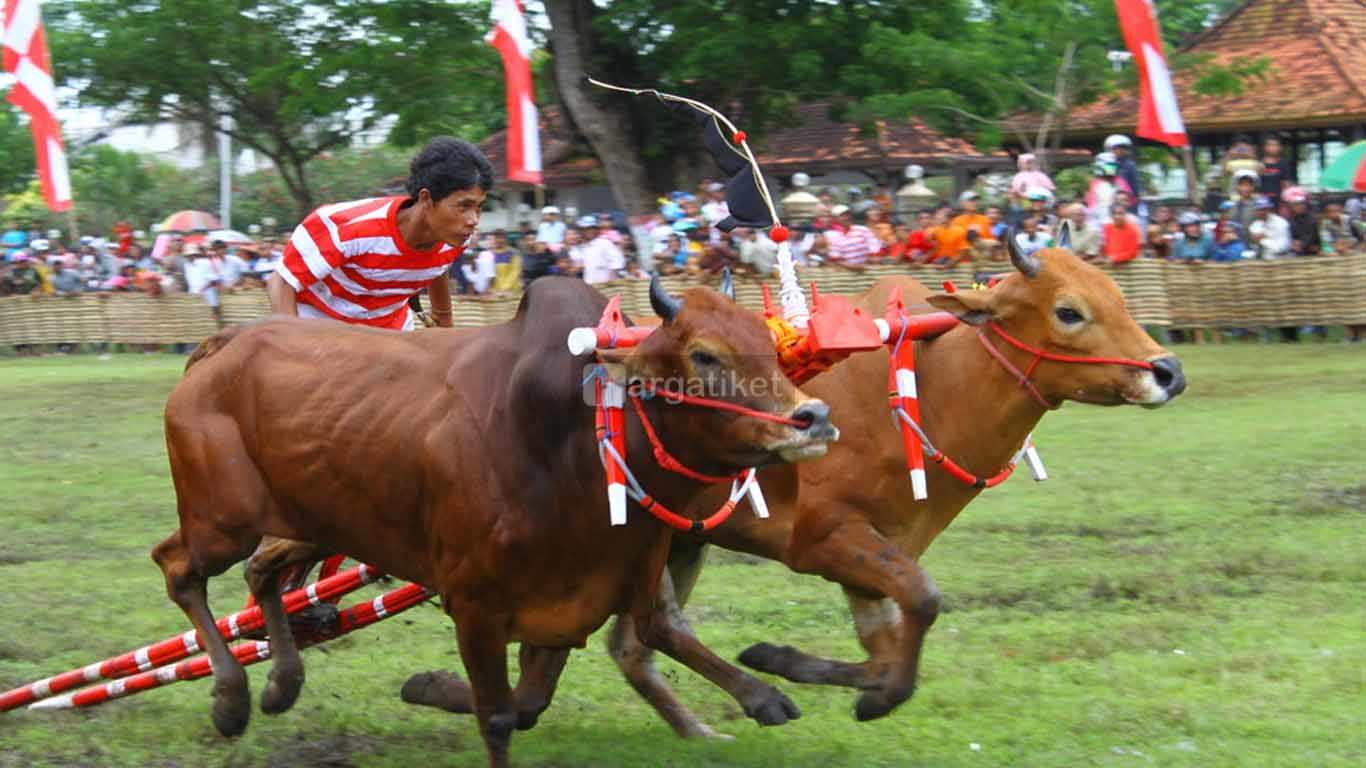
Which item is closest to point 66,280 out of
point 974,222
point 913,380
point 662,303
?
point 974,222

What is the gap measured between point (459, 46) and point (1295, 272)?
12732 millimetres

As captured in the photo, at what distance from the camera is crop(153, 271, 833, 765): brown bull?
4.94 m

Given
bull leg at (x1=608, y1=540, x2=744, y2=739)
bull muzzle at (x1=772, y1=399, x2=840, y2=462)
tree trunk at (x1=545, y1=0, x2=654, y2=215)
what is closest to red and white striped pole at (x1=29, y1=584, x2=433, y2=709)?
bull leg at (x1=608, y1=540, x2=744, y2=739)

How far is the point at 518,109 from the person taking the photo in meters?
17.5

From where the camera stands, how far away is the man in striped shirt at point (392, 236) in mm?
6367

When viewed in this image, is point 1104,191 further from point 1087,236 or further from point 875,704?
point 875,704

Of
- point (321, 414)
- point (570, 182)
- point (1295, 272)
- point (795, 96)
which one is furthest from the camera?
point (570, 182)

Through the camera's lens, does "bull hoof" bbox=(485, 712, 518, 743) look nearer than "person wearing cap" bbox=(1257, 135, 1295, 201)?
Yes

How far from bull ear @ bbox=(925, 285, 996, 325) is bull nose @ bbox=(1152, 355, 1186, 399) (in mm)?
636

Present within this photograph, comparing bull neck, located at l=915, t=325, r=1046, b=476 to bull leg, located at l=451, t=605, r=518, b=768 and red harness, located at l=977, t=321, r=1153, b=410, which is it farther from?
bull leg, located at l=451, t=605, r=518, b=768

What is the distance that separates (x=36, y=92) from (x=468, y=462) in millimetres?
17199

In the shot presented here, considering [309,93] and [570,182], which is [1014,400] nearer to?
[309,93]

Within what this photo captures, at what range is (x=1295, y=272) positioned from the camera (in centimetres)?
1838

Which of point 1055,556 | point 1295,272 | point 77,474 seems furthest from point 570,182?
point 1055,556
